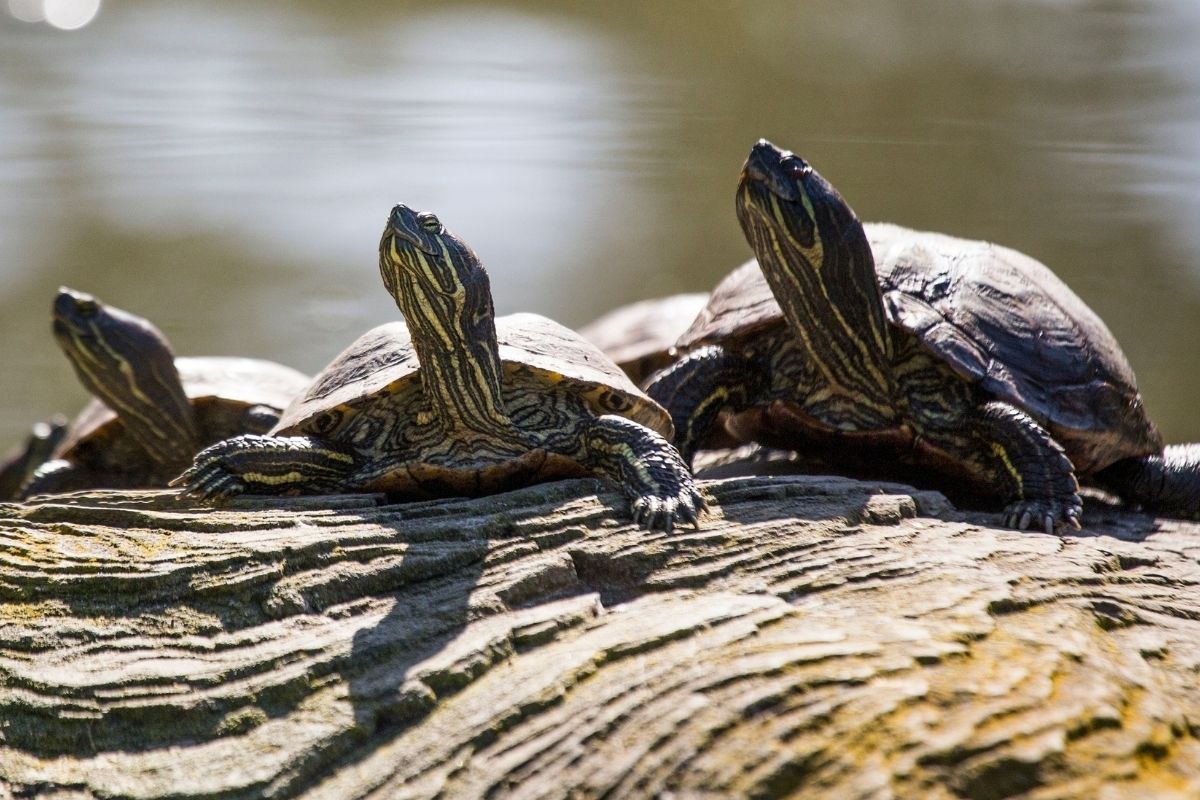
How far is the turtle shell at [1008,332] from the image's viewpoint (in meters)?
3.78

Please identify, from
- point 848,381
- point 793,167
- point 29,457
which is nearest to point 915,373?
point 848,381

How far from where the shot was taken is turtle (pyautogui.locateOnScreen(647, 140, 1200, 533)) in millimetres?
3705

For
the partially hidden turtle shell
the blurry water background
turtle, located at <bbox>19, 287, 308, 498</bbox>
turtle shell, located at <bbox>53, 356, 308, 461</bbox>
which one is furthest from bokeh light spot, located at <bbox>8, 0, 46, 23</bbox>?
the partially hidden turtle shell

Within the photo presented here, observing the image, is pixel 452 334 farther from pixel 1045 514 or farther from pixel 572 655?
pixel 1045 514

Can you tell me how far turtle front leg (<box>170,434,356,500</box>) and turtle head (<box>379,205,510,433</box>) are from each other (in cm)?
37

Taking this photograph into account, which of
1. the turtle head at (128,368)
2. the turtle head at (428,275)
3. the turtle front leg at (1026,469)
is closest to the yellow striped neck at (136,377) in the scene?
the turtle head at (128,368)

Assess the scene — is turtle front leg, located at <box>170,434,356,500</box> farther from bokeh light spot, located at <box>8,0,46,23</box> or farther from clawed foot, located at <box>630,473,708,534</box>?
bokeh light spot, located at <box>8,0,46,23</box>

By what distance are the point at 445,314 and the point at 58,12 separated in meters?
16.7

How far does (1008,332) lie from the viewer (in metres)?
3.88

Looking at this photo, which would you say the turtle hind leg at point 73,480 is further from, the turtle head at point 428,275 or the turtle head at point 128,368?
the turtle head at point 428,275

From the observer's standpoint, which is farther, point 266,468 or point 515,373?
point 515,373

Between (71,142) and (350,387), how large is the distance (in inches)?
384

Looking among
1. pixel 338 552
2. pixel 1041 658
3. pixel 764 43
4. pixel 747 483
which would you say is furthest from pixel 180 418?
pixel 764 43

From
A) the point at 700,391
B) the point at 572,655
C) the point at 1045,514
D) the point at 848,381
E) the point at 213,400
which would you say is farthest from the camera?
the point at 213,400
